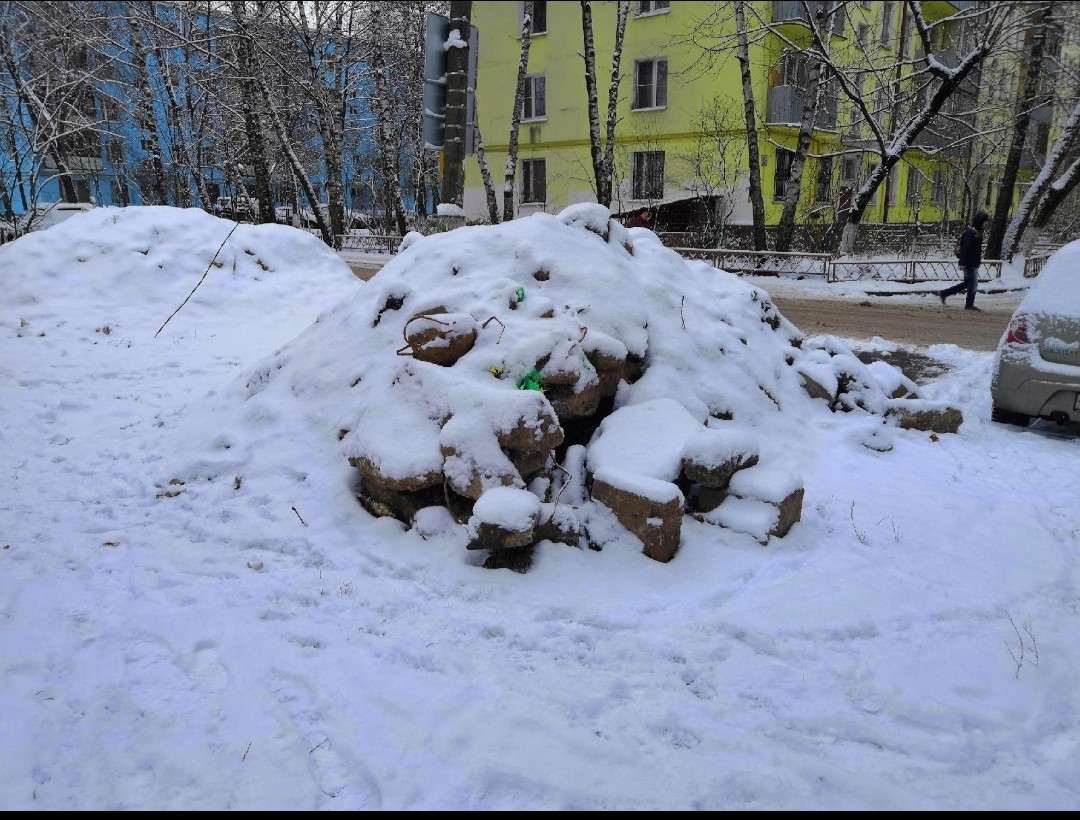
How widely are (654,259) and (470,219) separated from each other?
25370 mm

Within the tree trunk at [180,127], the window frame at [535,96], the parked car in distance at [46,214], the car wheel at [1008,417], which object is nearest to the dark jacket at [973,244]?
the car wheel at [1008,417]

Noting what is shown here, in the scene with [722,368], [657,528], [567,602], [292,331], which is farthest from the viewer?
[292,331]

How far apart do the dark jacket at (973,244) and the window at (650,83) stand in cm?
1593

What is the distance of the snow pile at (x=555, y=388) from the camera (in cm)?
409

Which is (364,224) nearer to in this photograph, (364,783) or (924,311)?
(924,311)

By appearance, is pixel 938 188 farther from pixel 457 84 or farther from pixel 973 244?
pixel 457 84

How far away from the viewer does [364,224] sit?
3412 cm

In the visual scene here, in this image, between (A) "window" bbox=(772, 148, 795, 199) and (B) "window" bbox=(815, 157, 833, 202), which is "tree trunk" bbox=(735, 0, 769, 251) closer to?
(A) "window" bbox=(772, 148, 795, 199)

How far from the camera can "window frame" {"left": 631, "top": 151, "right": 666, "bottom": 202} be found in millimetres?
27562

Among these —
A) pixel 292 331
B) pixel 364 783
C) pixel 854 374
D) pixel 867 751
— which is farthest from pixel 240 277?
pixel 867 751

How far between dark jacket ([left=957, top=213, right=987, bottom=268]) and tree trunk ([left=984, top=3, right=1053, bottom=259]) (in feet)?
20.0

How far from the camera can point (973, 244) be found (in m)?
13.6

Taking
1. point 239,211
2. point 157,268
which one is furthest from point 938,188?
point 157,268

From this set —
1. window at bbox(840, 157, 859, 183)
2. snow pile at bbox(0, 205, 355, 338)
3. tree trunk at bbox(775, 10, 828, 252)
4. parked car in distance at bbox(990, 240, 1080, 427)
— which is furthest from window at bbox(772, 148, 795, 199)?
parked car in distance at bbox(990, 240, 1080, 427)
